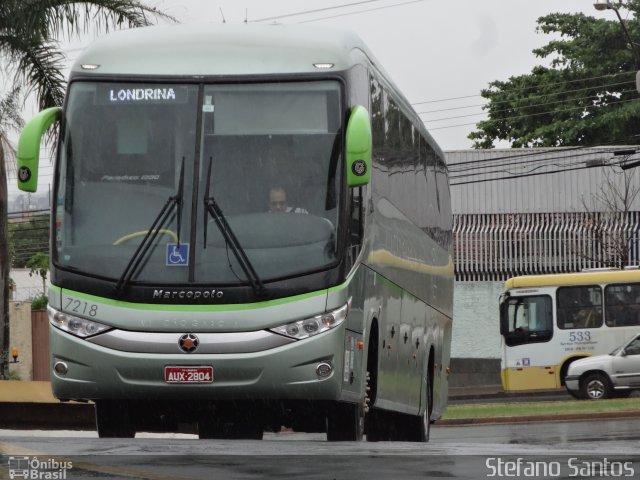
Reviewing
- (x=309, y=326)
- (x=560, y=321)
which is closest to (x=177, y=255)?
(x=309, y=326)

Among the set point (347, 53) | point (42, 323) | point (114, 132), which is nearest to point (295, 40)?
point (347, 53)

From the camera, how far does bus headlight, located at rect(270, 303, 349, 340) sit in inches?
450

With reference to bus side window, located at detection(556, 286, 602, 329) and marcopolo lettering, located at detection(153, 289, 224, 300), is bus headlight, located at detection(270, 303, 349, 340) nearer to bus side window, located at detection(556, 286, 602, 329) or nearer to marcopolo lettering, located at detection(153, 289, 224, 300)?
marcopolo lettering, located at detection(153, 289, 224, 300)

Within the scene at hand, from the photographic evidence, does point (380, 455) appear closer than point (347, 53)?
Yes

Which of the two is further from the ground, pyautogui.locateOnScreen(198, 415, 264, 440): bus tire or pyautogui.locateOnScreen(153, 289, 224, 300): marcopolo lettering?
pyautogui.locateOnScreen(153, 289, 224, 300): marcopolo lettering

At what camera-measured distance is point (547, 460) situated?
903cm

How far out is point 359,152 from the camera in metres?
11.5

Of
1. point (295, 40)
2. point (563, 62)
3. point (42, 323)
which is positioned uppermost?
point (563, 62)

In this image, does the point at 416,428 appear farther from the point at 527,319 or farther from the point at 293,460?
the point at 527,319

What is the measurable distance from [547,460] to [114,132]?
15.7 ft

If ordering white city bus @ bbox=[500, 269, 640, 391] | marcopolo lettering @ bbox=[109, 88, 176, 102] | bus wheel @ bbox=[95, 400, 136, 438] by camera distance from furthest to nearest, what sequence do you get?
white city bus @ bbox=[500, 269, 640, 391], bus wheel @ bbox=[95, 400, 136, 438], marcopolo lettering @ bbox=[109, 88, 176, 102]

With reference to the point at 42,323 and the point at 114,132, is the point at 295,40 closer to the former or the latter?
the point at 114,132

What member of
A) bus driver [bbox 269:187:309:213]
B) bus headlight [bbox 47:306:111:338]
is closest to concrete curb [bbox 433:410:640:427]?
bus driver [bbox 269:187:309:213]
